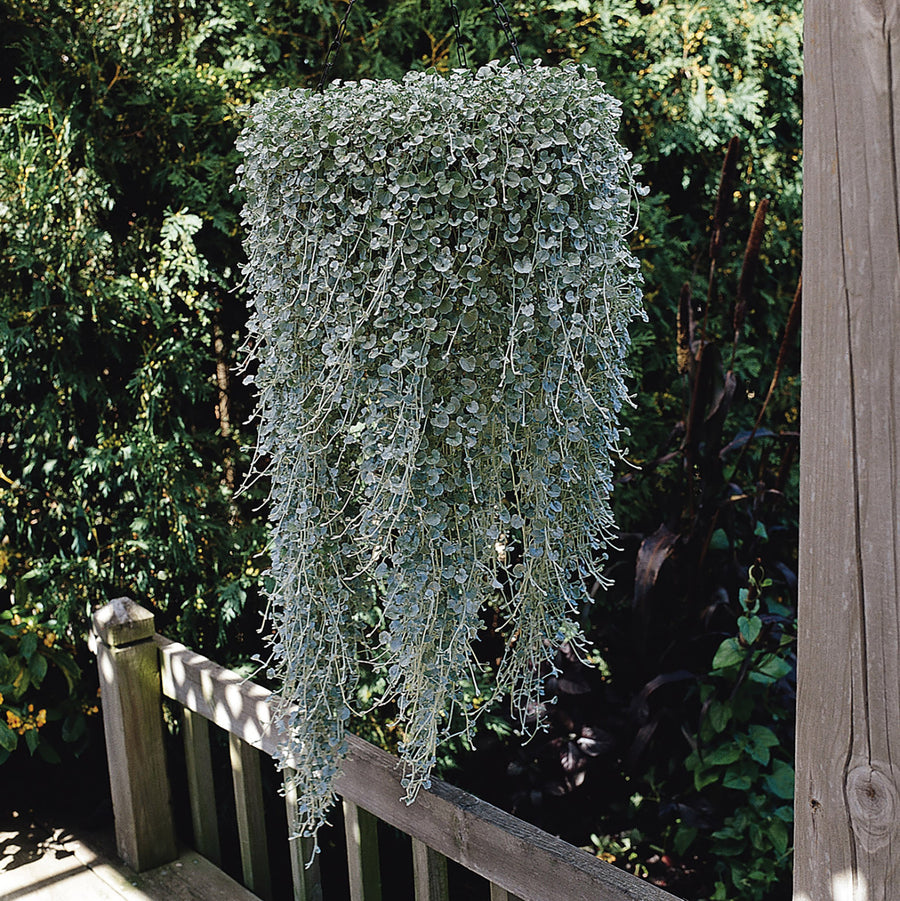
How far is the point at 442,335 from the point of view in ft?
3.33

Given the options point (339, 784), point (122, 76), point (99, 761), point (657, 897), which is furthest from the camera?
point (99, 761)

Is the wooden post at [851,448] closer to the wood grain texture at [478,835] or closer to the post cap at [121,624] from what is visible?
the wood grain texture at [478,835]

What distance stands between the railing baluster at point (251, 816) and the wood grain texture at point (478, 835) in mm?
164

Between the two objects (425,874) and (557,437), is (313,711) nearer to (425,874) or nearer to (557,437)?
(425,874)

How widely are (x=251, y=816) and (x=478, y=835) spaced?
0.77 meters

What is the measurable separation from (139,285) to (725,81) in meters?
1.71

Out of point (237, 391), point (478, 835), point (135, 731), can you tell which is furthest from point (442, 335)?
point (237, 391)

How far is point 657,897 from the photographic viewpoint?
109cm

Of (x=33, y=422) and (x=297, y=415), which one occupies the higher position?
(x=297, y=415)

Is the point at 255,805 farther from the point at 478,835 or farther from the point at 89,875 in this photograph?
the point at 478,835

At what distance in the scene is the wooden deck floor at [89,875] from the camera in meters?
1.97

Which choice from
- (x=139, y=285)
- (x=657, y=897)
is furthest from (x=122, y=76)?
(x=657, y=897)

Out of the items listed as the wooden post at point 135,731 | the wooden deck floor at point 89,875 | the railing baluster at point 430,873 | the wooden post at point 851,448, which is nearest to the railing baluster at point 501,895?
the railing baluster at point 430,873

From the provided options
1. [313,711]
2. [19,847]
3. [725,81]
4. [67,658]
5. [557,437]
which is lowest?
[19,847]
